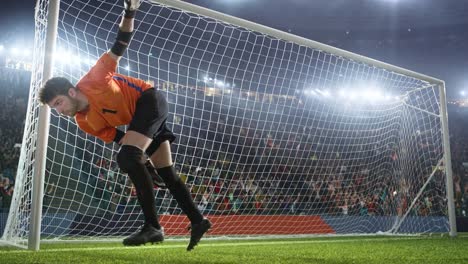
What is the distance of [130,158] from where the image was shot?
322 cm

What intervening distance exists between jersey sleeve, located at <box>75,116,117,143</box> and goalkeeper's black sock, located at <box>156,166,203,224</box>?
1.68 ft

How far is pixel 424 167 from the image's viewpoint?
1135 cm

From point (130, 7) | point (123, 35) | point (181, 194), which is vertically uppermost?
point (130, 7)

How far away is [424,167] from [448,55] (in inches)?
802

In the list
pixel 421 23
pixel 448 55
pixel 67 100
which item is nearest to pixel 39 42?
pixel 67 100

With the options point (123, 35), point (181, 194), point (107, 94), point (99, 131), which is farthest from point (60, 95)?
point (181, 194)

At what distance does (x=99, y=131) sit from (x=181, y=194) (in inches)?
34.4

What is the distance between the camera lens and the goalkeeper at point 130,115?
3275 mm

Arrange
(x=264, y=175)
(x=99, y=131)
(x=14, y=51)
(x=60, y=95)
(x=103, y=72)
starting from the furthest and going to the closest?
1. (x=14, y=51)
2. (x=264, y=175)
3. (x=99, y=131)
4. (x=103, y=72)
5. (x=60, y=95)

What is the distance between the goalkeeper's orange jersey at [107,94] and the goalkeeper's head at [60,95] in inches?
3.7

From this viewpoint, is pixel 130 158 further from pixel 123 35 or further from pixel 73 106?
pixel 123 35

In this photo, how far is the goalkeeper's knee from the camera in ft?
10.6

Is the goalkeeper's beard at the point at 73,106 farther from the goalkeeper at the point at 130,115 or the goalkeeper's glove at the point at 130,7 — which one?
the goalkeeper's glove at the point at 130,7

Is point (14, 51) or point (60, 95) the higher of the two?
point (14, 51)
